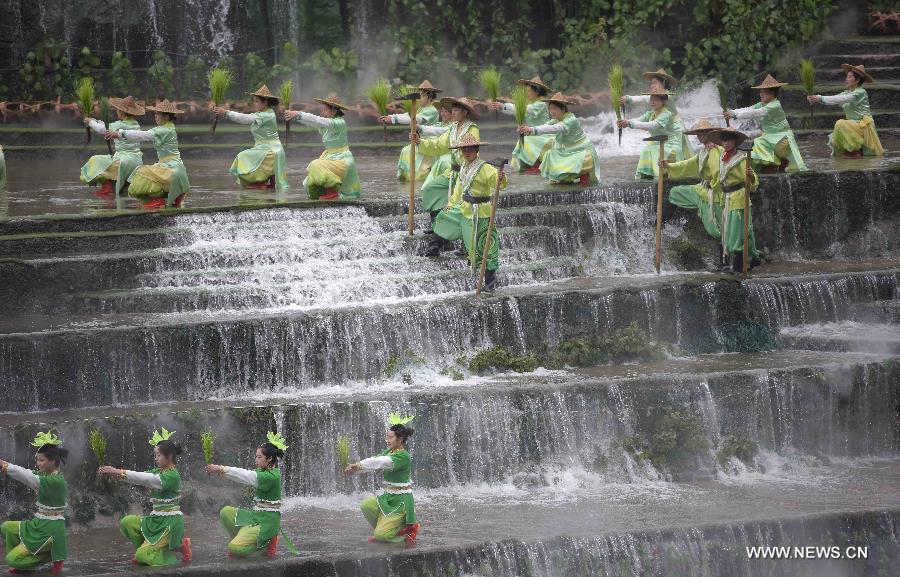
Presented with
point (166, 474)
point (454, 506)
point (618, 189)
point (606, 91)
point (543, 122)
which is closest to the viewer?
point (166, 474)

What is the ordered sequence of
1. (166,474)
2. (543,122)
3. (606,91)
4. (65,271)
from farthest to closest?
(606,91) < (543,122) < (65,271) < (166,474)

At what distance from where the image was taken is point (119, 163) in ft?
52.7

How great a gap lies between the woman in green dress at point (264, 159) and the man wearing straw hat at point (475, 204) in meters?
3.40

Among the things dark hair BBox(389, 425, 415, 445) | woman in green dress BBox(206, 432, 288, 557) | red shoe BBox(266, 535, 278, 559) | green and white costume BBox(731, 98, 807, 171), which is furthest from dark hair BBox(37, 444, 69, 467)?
green and white costume BBox(731, 98, 807, 171)

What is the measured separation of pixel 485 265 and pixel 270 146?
176 inches

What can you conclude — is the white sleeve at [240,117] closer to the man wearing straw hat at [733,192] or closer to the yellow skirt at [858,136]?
the man wearing straw hat at [733,192]

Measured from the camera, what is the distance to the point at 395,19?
25141mm

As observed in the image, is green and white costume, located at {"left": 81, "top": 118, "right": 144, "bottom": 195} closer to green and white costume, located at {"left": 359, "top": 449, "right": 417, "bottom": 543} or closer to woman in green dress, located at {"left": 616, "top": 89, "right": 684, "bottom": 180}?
woman in green dress, located at {"left": 616, "top": 89, "right": 684, "bottom": 180}

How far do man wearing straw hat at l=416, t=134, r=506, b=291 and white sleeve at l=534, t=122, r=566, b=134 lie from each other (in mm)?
2092

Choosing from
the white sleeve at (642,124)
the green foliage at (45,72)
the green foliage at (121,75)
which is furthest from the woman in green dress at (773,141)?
the green foliage at (45,72)

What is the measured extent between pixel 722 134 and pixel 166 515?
25.2 ft

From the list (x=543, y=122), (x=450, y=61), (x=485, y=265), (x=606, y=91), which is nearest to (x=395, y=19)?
(x=450, y=61)

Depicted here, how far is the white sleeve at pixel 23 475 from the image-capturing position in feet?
30.5

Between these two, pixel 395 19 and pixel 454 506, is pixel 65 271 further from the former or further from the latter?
pixel 395 19
